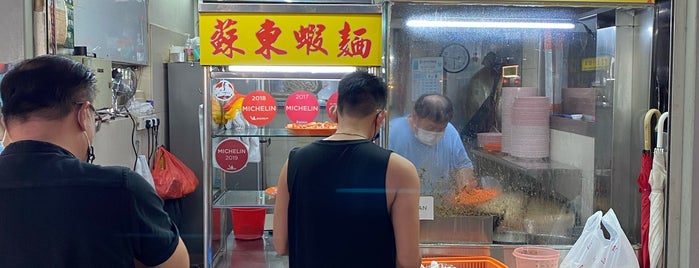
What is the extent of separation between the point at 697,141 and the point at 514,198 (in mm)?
1245

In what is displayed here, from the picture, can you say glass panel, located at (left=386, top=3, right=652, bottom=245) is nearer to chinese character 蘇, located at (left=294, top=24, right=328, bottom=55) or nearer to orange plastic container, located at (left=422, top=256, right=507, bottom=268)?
orange plastic container, located at (left=422, top=256, right=507, bottom=268)

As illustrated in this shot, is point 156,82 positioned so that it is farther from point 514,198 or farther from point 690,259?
point 690,259

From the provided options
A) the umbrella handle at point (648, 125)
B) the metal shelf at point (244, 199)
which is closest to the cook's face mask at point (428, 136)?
the metal shelf at point (244, 199)

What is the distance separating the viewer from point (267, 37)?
7.66 ft

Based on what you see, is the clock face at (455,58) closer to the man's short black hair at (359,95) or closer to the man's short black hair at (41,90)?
the man's short black hair at (359,95)

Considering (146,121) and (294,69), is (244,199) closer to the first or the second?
(294,69)

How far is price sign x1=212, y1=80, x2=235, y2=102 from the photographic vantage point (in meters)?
2.49

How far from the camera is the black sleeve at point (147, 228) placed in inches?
48.7

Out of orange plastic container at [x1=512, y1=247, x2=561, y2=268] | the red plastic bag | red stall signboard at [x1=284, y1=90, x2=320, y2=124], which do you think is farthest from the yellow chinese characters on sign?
the red plastic bag

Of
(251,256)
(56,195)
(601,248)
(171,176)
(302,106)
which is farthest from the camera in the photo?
(171,176)

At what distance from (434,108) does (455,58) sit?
0.23 metres

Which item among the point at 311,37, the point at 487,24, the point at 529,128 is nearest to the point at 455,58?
the point at 487,24

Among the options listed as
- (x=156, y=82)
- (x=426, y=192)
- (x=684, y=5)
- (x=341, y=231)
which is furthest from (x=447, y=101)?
(x=156, y=82)

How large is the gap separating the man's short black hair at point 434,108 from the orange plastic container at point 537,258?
2.12 ft
